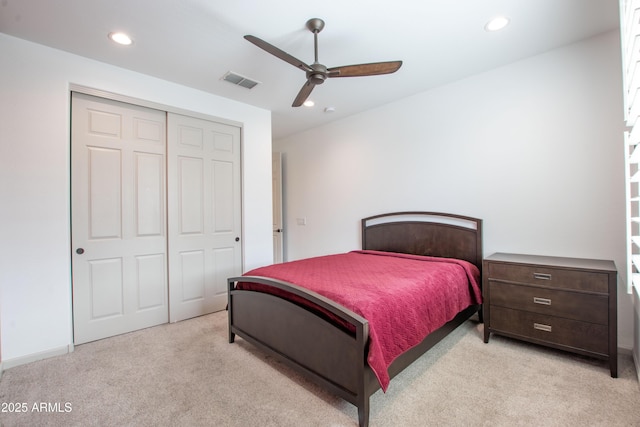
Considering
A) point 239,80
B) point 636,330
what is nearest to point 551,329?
point 636,330

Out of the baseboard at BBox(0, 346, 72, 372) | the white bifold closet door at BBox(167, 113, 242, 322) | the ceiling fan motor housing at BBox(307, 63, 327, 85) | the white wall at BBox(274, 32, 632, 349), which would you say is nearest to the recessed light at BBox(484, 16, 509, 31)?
the white wall at BBox(274, 32, 632, 349)

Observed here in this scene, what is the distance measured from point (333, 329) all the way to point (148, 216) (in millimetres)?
2467

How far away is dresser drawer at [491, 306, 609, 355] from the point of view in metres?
2.08

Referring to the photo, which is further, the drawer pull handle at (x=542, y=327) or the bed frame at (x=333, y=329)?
the drawer pull handle at (x=542, y=327)

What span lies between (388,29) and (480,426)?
9.17 ft

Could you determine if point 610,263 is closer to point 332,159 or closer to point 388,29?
→ point 388,29

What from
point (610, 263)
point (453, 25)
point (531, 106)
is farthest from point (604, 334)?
point (453, 25)

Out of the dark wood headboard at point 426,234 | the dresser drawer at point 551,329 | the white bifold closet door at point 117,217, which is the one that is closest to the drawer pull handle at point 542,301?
the dresser drawer at point 551,329

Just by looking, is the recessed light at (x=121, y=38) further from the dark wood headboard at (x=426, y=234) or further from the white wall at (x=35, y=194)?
the dark wood headboard at (x=426, y=234)

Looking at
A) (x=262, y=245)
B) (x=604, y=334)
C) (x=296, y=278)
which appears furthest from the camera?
(x=262, y=245)

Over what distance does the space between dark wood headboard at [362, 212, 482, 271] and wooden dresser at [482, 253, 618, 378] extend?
496mm

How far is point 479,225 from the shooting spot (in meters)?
3.05

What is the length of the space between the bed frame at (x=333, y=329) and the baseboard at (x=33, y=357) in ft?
4.71

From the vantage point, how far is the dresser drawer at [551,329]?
208 centimetres
